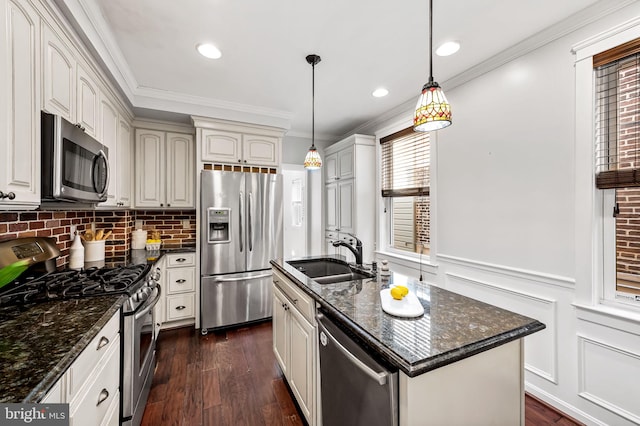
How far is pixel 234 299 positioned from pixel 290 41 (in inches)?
107

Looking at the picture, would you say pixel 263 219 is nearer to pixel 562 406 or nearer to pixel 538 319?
pixel 538 319

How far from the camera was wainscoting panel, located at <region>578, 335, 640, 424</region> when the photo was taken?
1562mm

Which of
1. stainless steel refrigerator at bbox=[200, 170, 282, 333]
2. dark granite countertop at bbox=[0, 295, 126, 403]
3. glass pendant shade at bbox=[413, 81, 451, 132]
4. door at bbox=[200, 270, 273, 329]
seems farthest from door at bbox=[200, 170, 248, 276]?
glass pendant shade at bbox=[413, 81, 451, 132]

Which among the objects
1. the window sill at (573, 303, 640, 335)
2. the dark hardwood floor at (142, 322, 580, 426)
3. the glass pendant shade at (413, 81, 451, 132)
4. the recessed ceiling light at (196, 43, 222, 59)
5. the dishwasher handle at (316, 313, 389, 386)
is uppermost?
the recessed ceiling light at (196, 43, 222, 59)

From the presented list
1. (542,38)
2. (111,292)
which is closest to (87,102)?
(111,292)

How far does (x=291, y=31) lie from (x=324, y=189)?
2805mm

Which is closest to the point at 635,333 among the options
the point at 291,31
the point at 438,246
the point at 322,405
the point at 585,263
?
the point at 585,263

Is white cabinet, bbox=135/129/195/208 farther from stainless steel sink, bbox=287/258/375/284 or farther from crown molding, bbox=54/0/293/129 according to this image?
stainless steel sink, bbox=287/258/375/284

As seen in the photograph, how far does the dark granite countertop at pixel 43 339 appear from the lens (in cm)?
78

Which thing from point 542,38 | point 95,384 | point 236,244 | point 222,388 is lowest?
point 222,388

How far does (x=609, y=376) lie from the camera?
1.65 m

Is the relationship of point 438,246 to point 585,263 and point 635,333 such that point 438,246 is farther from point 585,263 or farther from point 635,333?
point 635,333

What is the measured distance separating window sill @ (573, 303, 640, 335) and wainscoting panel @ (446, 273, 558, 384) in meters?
0.16

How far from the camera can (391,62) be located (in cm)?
240
